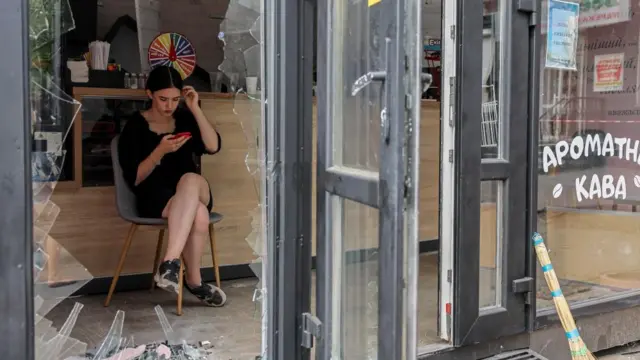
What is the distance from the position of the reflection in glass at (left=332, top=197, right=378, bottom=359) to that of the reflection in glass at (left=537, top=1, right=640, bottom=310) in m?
1.24

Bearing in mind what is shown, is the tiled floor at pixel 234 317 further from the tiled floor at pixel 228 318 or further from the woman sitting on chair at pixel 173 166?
the woman sitting on chair at pixel 173 166

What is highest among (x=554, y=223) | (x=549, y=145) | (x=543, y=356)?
(x=549, y=145)

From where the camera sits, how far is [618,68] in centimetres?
342

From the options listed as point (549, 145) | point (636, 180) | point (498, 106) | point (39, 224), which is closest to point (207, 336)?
point (39, 224)

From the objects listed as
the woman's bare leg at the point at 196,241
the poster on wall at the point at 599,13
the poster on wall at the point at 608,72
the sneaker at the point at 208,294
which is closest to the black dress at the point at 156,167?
the woman's bare leg at the point at 196,241

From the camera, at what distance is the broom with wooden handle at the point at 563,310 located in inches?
93.4

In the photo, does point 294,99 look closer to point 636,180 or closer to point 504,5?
point 504,5

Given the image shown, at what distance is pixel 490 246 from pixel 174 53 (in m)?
2.52

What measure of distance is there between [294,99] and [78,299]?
1.81 metres

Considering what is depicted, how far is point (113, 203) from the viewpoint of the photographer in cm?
335

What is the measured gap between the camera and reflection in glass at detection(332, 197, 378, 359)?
5.48 feet

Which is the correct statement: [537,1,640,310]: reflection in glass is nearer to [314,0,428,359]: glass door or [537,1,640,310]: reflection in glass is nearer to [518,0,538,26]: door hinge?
[518,0,538,26]: door hinge

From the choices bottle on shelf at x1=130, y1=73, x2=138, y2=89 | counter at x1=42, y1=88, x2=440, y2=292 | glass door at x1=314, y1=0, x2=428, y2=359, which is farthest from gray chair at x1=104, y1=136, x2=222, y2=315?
glass door at x1=314, y1=0, x2=428, y2=359

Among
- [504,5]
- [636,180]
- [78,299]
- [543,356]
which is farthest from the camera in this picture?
[636,180]
